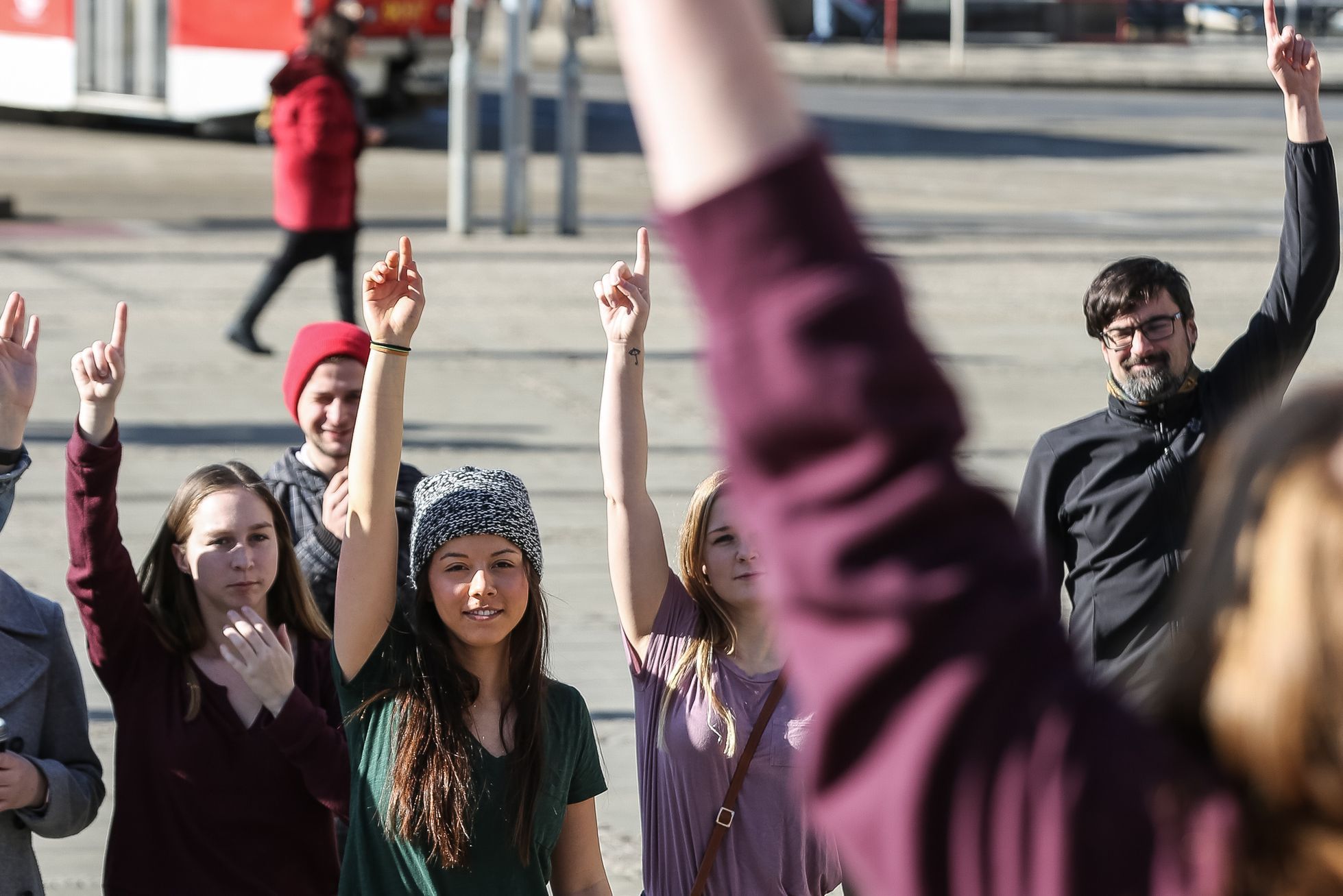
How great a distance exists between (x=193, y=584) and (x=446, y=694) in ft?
2.50

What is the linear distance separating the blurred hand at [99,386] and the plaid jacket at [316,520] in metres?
0.55

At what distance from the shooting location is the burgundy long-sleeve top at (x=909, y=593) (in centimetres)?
85

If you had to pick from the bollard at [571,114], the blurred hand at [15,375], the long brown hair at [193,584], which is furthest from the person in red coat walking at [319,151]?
the blurred hand at [15,375]

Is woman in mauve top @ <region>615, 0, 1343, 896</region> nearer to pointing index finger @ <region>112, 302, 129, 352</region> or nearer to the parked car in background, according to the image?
pointing index finger @ <region>112, 302, 129, 352</region>

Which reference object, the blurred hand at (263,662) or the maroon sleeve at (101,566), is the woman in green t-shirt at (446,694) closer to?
the blurred hand at (263,662)

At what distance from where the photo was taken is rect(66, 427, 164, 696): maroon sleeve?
3451mm

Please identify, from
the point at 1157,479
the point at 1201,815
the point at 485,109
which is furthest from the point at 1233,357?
the point at 485,109

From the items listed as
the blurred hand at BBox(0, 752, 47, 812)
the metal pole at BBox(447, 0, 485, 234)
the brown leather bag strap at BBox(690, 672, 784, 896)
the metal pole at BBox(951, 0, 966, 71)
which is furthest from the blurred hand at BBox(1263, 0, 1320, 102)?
the metal pole at BBox(951, 0, 966, 71)

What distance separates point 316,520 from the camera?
4.17m

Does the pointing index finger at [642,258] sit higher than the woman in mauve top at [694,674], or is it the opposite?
the pointing index finger at [642,258]

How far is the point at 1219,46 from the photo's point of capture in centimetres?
3944

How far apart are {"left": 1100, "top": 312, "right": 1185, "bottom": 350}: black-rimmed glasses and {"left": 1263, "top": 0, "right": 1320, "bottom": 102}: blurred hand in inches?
23.0

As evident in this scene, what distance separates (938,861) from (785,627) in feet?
0.45

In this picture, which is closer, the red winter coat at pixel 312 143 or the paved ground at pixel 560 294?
the paved ground at pixel 560 294
